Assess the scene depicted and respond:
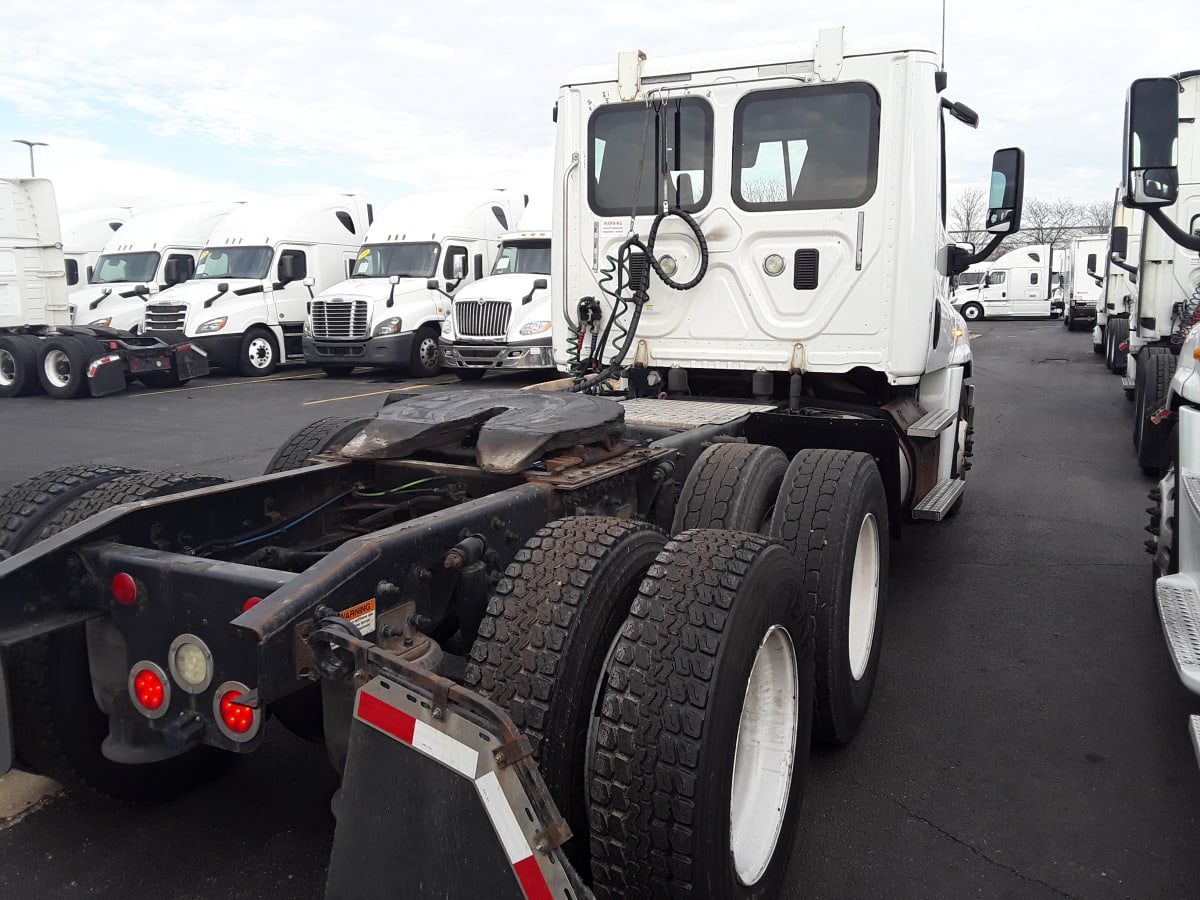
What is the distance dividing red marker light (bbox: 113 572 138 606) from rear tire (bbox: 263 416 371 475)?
1628 mm

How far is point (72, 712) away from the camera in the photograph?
105 inches

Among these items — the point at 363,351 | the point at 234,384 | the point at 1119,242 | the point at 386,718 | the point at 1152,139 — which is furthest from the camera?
the point at 363,351

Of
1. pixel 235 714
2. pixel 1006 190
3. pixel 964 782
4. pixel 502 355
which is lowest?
pixel 964 782

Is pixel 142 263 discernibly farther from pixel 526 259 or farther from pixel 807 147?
pixel 807 147

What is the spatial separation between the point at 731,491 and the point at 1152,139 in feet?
7.11

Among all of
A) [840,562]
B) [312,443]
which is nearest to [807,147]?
[840,562]

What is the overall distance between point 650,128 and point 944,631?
3165mm

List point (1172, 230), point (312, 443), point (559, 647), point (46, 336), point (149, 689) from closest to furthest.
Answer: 1. point (559, 647)
2. point (149, 689)
3. point (312, 443)
4. point (1172, 230)
5. point (46, 336)

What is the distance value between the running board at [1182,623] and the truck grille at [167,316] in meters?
17.3

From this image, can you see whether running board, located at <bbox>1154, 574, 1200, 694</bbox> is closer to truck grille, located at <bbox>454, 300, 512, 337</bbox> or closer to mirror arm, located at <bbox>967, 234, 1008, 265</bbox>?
mirror arm, located at <bbox>967, 234, 1008, 265</bbox>

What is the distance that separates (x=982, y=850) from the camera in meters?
3.00

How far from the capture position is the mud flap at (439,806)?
1.83 m

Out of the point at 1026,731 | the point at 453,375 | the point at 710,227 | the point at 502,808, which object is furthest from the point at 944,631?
the point at 453,375

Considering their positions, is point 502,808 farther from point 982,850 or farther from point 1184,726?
point 1184,726
